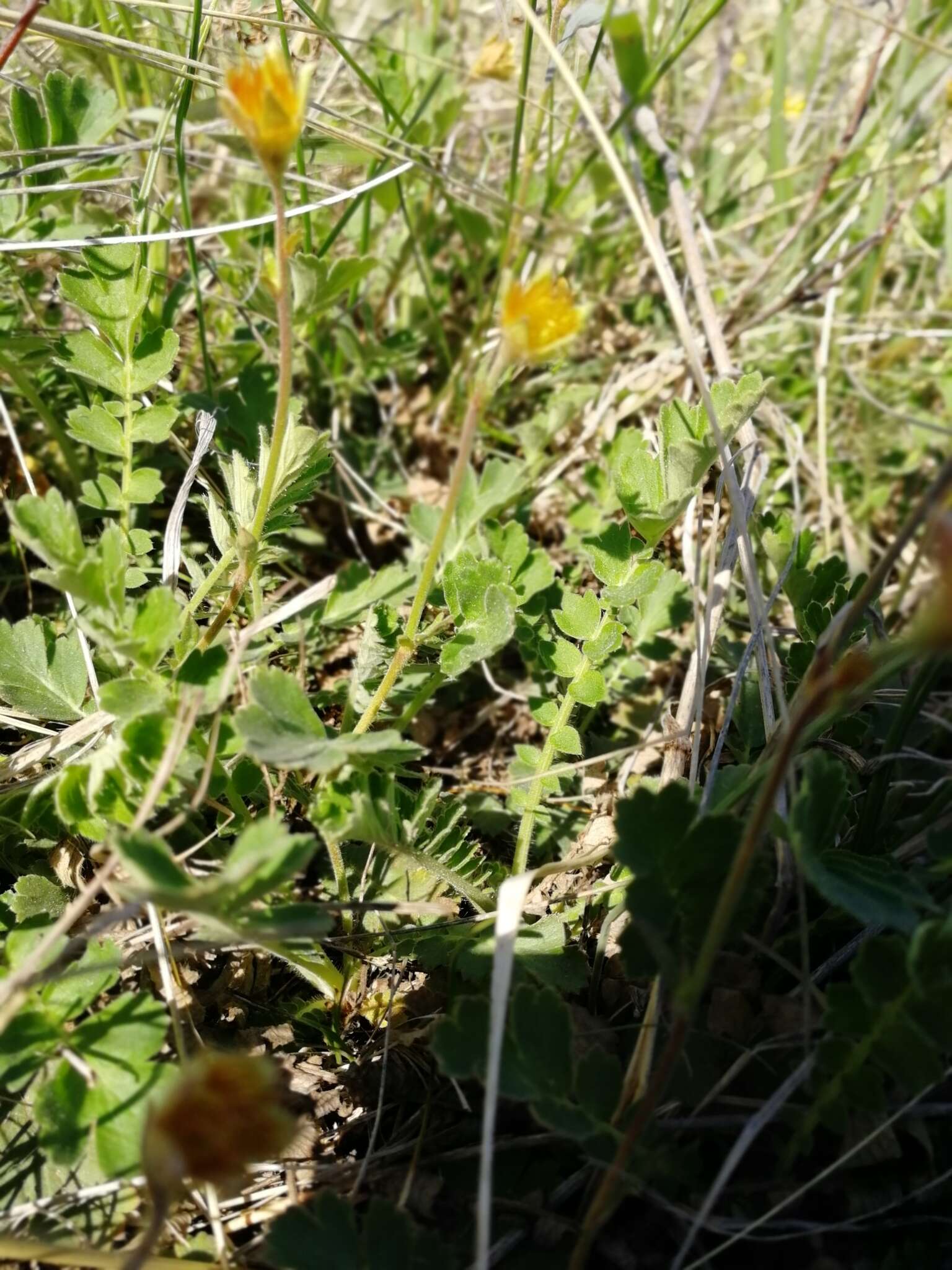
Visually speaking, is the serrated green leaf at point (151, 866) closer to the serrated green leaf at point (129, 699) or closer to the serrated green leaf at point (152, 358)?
the serrated green leaf at point (129, 699)

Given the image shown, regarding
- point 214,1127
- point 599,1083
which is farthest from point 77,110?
point 599,1083

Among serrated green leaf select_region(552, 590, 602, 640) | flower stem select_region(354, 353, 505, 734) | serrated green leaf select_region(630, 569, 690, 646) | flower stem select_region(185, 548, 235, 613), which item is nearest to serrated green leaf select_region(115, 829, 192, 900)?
flower stem select_region(354, 353, 505, 734)

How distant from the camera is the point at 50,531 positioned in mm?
1177

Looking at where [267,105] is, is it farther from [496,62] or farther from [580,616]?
[496,62]

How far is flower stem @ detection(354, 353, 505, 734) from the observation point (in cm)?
110

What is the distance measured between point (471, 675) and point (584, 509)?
1.47ft

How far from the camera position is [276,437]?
1.26 metres

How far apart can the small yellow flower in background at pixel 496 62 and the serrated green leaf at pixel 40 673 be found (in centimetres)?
151

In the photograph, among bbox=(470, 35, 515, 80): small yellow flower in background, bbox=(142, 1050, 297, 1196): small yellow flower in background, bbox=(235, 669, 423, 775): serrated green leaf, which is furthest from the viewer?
bbox=(470, 35, 515, 80): small yellow flower in background

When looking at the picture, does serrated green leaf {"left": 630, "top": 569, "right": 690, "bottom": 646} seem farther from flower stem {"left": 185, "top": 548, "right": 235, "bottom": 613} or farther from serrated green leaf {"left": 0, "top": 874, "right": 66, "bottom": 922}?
serrated green leaf {"left": 0, "top": 874, "right": 66, "bottom": 922}

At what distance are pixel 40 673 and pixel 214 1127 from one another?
2.55 feet

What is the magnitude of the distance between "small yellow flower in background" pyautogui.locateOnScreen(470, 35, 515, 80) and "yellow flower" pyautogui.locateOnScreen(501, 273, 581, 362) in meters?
1.24

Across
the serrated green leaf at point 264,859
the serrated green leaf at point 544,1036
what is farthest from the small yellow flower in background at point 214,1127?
the serrated green leaf at point 544,1036

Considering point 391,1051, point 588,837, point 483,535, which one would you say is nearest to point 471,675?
point 483,535
